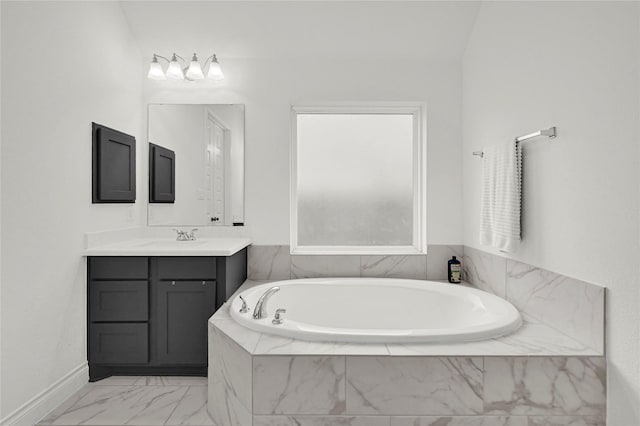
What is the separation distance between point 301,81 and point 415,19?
929 millimetres

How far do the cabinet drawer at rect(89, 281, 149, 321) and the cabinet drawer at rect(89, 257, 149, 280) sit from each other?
4 cm

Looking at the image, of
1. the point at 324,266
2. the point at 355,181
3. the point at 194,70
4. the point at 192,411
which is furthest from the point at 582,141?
the point at 194,70

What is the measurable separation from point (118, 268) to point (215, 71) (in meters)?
1.52

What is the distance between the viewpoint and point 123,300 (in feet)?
8.27

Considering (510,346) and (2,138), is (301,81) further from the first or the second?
(510,346)

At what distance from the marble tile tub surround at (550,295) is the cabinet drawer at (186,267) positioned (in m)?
1.79

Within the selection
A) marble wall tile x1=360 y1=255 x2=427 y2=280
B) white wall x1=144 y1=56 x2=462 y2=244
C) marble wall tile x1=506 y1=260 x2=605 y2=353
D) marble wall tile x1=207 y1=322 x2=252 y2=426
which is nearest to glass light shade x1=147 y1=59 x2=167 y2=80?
white wall x1=144 y1=56 x2=462 y2=244

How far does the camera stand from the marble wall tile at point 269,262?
10.3 feet

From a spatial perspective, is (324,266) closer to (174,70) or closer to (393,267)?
(393,267)

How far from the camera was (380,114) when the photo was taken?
325 centimetres

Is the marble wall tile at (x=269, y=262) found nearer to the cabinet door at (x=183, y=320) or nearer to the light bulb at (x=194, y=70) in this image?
the cabinet door at (x=183, y=320)

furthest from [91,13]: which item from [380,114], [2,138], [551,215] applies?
[551,215]

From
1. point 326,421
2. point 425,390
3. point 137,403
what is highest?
point 425,390

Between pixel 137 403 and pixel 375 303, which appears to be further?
pixel 375 303
